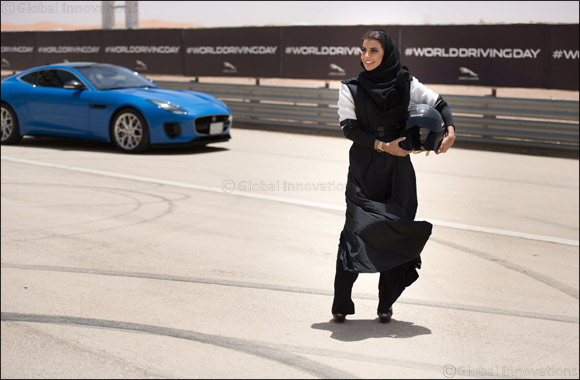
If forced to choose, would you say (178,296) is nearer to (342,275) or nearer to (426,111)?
(342,275)

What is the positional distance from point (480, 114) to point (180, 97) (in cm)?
665

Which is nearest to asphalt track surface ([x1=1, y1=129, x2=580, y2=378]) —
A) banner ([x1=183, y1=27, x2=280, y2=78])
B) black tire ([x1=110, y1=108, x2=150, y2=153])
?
black tire ([x1=110, y1=108, x2=150, y2=153])

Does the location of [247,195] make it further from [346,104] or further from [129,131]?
[346,104]

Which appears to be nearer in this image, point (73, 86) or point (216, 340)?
point (216, 340)

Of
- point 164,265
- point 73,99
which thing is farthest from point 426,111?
point 73,99

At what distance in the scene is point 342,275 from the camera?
245 centimetres

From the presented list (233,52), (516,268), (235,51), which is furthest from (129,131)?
(516,268)

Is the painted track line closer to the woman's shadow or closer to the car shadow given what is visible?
the car shadow

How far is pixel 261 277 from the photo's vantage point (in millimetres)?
4215

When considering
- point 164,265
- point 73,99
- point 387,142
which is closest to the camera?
point 387,142

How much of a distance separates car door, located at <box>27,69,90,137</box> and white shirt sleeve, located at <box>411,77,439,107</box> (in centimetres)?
1062

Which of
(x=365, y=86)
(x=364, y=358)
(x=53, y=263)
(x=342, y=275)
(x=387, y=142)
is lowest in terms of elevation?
(x=53, y=263)

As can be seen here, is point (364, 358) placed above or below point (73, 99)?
below

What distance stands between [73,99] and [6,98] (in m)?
1.45
